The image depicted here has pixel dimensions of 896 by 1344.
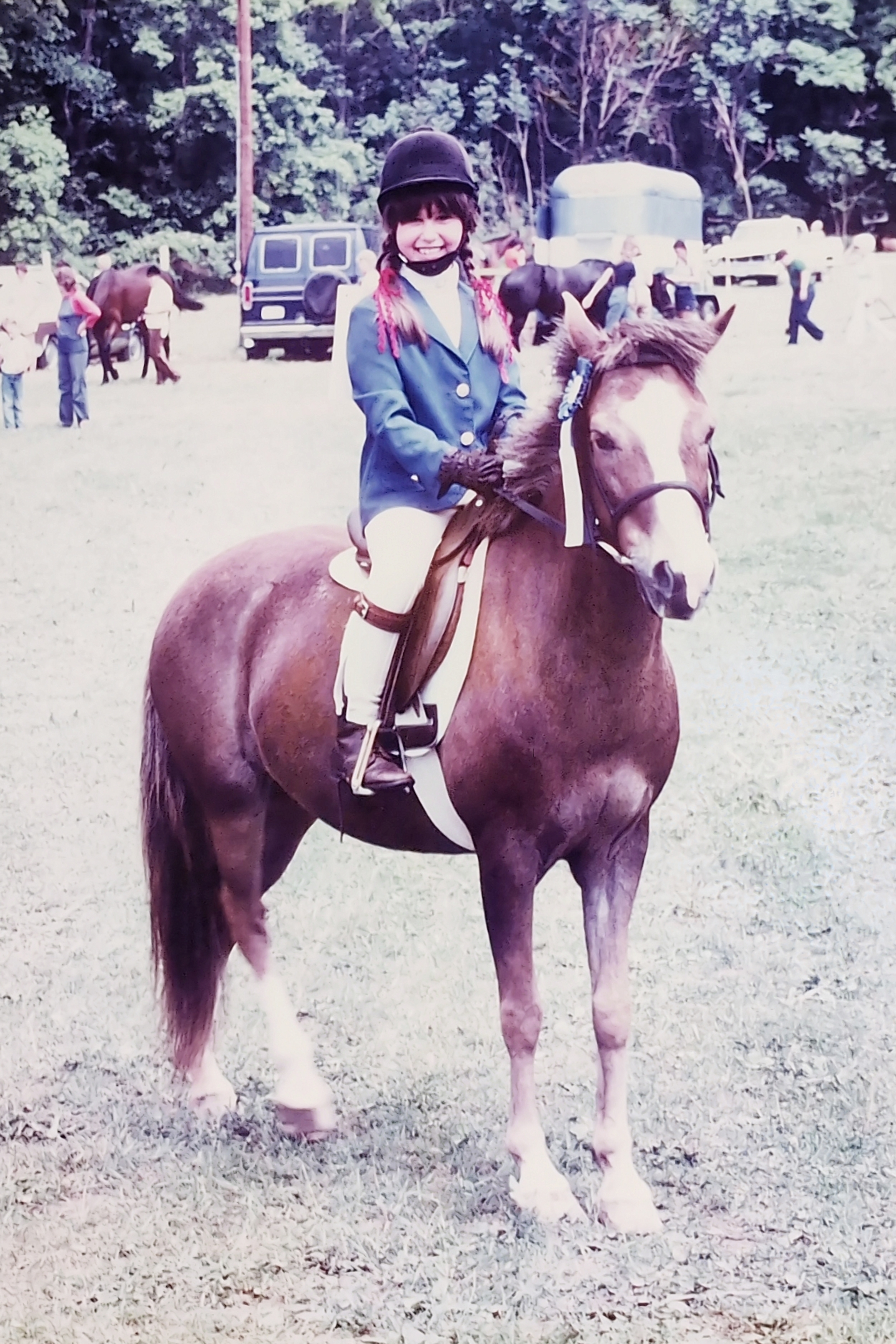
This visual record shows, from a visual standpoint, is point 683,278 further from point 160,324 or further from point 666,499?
point 666,499

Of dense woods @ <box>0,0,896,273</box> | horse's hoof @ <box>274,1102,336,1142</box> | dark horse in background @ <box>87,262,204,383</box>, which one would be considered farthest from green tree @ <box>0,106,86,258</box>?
horse's hoof @ <box>274,1102,336,1142</box>

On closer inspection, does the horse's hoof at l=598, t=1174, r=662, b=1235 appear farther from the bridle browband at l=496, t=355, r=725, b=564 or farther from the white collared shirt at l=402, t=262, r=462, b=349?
the white collared shirt at l=402, t=262, r=462, b=349

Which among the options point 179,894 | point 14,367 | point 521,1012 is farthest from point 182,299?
point 521,1012

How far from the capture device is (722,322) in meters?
2.25

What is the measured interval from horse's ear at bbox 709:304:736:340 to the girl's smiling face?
1.74 feet

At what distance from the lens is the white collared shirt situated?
248 centimetres

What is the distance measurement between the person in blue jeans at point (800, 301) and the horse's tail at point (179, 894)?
4.03 m

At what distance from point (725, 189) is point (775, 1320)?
397 cm

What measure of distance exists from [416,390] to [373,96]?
2.17 metres

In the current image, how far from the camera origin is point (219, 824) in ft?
10.0

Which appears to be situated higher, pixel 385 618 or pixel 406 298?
pixel 406 298

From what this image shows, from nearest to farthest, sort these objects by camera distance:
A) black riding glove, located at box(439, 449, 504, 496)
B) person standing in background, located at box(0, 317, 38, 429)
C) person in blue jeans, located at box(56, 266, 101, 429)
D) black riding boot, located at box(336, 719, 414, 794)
A: 1. black riding glove, located at box(439, 449, 504, 496)
2. black riding boot, located at box(336, 719, 414, 794)
3. person in blue jeans, located at box(56, 266, 101, 429)
4. person standing in background, located at box(0, 317, 38, 429)

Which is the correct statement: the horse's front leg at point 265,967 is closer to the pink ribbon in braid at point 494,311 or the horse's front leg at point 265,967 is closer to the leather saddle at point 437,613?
the leather saddle at point 437,613

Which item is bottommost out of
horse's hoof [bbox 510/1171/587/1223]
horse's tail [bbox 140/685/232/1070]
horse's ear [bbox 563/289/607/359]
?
horse's hoof [bbox 510/1171/587/1223]
